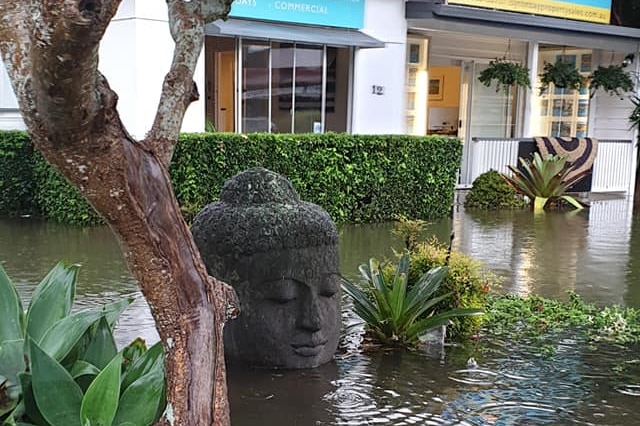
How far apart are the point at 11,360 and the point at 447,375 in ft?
9.73

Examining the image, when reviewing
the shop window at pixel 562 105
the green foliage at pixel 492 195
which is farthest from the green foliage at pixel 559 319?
the shop window at pixel 562 105

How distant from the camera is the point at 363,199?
1175cm

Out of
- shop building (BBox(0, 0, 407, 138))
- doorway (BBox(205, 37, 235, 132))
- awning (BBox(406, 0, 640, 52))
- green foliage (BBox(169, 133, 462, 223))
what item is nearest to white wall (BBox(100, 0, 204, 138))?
shop building (BBox(0, 0, 407, 138))

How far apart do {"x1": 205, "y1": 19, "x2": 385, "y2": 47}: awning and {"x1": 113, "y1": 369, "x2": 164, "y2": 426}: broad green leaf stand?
30.7 ft

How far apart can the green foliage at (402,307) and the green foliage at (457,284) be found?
0.13 metres

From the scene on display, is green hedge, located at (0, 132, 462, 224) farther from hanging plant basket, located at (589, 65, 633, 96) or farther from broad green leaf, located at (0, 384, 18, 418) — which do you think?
broad green leaf, located at (0, 384, 18, 418)

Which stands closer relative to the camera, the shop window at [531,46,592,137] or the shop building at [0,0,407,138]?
the shop building at [0,0,407,138]

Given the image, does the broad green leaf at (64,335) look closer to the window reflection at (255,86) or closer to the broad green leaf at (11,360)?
the broad green leaf at (11,360)

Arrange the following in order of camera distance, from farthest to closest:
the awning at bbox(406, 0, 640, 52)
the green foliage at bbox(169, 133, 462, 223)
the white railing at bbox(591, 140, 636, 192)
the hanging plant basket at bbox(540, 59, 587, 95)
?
the white railing at bbox(591, 140, 636, 192) → the hanging plant basket at bbox(540, 59, 587, 95) → the awning at bbox(406, 0, 640, 52) → the green foliage at bbox(169, 133, 462, 223)

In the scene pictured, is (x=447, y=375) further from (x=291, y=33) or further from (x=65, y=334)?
(x=291, y=33)

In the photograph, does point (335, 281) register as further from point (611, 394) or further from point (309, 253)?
point (611, 394)

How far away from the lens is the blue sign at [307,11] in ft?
41.0

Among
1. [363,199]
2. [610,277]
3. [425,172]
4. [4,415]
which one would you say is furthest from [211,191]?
[4,415]

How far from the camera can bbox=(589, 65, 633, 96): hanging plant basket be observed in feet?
55.6
